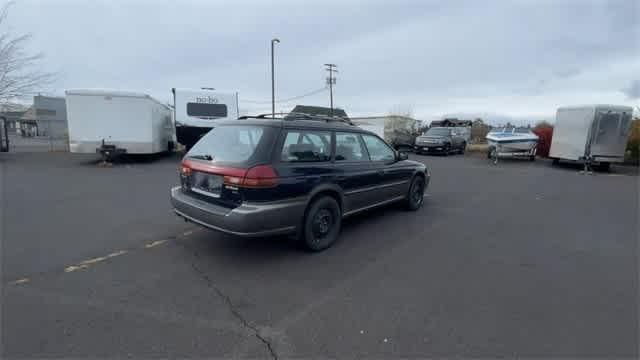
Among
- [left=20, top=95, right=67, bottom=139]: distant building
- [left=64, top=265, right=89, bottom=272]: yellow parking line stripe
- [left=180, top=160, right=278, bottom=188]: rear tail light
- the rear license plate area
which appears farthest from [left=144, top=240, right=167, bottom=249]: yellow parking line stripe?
[left=20, top=95, right=67, bottom=139]: distant building

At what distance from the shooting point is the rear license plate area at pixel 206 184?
364 centimetres

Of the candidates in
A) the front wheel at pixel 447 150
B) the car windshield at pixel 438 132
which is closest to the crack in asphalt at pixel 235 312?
the front wheel at pixel 447 150

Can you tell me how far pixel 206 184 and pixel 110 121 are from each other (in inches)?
414

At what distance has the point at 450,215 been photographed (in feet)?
19.7

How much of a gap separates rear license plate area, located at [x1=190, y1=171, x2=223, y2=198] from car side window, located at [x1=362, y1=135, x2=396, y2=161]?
2.45m

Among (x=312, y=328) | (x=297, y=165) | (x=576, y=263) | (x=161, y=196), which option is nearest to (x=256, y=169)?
(x=297, y=165)

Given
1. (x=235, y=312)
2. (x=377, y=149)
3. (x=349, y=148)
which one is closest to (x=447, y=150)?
(x=377, y=149)

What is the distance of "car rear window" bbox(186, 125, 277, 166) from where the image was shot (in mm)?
3521

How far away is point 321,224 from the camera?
Answer: 4.19 m

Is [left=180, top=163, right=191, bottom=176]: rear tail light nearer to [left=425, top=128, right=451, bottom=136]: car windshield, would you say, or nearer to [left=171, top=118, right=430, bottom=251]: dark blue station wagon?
[left=171, top=118, right=430, bottom=251]: dark blue station wagon

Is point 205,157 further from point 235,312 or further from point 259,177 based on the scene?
point 235,312

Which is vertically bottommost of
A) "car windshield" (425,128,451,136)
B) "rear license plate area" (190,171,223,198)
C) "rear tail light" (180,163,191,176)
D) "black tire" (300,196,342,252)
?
"black tire" (300,196,342,252)

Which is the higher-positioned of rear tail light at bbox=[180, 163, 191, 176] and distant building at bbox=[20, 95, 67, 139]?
distant building at bbox=[20, 95, 67, 139]

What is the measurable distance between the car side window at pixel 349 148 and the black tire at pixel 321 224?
697 mm
